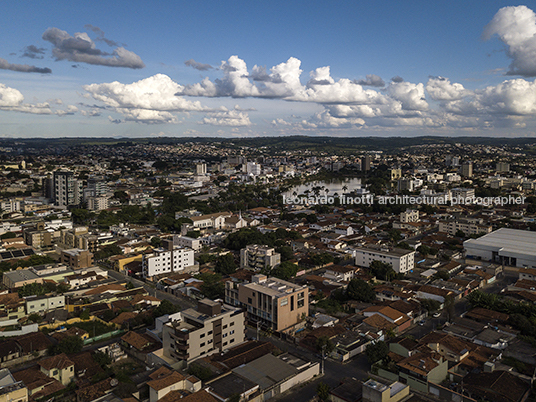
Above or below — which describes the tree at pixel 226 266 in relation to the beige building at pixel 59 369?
above

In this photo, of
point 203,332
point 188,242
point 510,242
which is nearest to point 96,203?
point 188,242

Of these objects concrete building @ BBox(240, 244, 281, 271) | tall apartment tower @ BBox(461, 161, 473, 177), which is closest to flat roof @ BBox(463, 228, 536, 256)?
concrete building @ BBox(240, 244, 281, 271)

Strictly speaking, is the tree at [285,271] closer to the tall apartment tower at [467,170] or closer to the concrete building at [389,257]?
the concrete building at [389,257]

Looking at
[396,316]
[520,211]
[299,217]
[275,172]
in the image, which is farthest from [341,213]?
[275,172]

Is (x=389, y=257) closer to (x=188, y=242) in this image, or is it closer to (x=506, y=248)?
(x=506, y=248)

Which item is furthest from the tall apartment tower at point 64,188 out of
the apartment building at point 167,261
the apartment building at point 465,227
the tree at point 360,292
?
the apartment building at point 465,227

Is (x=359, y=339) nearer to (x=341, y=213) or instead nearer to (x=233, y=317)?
(x=233, y=317)

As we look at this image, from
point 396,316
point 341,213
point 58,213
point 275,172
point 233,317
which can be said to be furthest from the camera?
point 275,172
